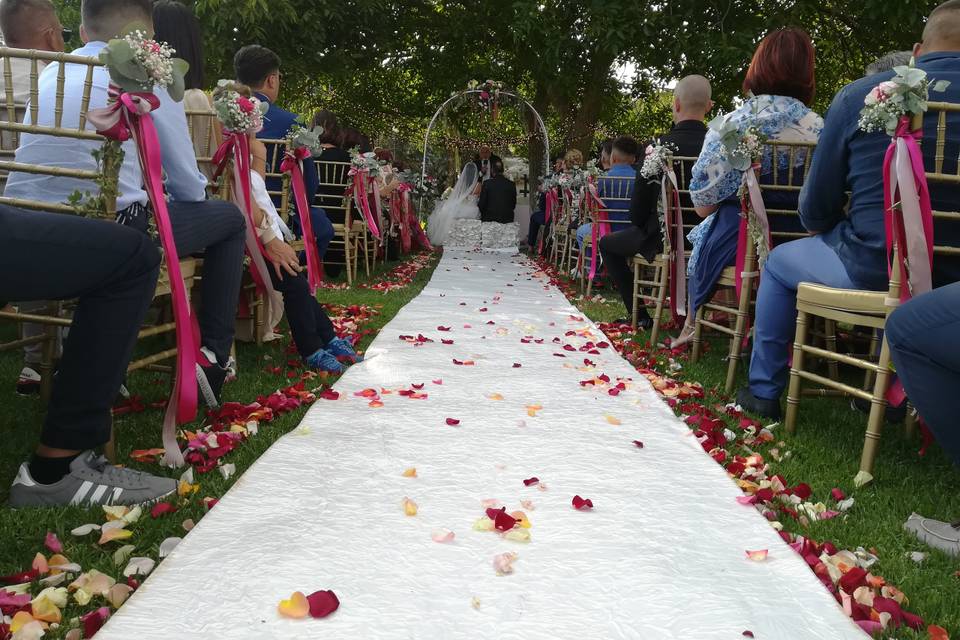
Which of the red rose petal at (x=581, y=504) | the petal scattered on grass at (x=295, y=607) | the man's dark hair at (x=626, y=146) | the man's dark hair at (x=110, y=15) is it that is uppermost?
the man's dark hair at (x=110, y=15)

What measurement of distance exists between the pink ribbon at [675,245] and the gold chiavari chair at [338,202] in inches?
129

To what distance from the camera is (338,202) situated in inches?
282

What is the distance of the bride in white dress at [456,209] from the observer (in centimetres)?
1341

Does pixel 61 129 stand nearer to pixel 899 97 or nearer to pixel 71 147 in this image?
pixel 71 147

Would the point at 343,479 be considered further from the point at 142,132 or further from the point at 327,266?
the point at 327,266

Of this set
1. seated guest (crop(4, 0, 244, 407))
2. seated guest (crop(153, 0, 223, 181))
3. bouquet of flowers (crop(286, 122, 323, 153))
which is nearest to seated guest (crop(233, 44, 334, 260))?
bouquet of flowers (crop(286, 122, 323, 153))

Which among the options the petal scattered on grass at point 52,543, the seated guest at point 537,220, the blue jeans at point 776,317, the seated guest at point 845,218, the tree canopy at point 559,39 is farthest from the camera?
the seated guest at point 537,220

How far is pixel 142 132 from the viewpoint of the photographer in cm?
200

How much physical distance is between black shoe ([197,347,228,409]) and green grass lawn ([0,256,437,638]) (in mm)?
128

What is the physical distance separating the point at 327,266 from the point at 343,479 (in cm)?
554

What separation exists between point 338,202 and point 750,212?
15.3 feet

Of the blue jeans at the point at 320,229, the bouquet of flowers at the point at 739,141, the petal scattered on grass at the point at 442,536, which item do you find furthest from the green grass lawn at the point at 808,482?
the blue jeans at the point at 320,229

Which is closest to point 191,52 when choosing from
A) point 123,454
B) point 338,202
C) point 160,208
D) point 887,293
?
point 160,208

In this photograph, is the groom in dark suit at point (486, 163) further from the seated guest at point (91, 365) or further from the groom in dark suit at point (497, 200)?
the seated guest at point (91, 365)
